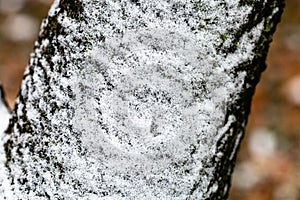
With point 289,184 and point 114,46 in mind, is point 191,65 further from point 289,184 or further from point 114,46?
point 289,184

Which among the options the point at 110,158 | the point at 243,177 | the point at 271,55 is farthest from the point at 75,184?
the point at 271,55

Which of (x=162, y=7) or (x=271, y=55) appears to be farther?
(x=271, y=55)

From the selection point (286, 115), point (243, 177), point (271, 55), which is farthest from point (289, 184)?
point (271, 55)

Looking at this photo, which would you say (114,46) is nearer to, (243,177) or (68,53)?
(68,53)

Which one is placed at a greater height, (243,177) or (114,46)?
(243,177)

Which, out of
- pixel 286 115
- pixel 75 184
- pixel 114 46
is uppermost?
pixel 286 115

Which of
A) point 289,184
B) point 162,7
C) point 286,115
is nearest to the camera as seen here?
point 162,7

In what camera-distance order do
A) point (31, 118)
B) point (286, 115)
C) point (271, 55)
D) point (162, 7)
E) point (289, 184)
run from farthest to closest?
point (271, 55) < point (286, 115) < point (289, 184) < point (31, 118) < point (162, 7)
